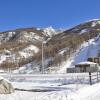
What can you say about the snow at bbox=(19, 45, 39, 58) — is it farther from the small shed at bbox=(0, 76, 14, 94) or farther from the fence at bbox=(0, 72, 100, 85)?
the small shed at bbox=(0, 76, 14, 94)

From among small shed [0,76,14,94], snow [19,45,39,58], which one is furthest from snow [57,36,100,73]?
small shed [0,76,14,94]

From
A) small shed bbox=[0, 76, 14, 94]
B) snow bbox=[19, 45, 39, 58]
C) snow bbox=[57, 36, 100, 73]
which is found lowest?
small shed bbox=[0, 76, 14, 94]

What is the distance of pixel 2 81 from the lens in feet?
79.6

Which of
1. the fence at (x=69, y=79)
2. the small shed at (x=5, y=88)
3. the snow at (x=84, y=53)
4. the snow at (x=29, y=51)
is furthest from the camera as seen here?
the snow at (x=29, y=51)

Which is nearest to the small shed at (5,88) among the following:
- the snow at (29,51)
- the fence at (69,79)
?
the fence at (69,79)

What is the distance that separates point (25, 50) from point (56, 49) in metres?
33.7

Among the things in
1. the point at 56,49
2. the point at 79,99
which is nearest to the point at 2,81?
the point at 79,99

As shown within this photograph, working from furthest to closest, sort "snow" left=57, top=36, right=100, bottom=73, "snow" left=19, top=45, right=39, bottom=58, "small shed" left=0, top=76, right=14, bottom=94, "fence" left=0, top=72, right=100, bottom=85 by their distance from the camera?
"snow" left=19, top=45, right=39, bottom=58 → "snow" left=57, top=36, right=100, bottom=73 → "fence" left=0, top=72, right=100, bottom=85 → "small shed" left=0, top=76, right=14, bottom=94

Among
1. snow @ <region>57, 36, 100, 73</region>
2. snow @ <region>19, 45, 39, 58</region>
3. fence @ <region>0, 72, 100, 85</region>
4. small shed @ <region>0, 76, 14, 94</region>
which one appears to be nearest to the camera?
small shed @ <region>0, 76, 14, 94</region>

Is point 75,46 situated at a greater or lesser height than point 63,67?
greater

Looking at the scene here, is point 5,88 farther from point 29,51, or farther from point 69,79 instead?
point 29,51

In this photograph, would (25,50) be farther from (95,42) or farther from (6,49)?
(95,42)

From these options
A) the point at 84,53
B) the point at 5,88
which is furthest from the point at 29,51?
the point at 5,88

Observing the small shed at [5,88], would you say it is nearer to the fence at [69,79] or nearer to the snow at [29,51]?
the fence at [69,79]
